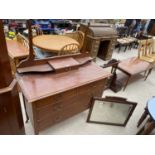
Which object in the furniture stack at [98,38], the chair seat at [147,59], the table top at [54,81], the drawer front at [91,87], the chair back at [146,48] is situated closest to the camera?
the table top at [54,81]

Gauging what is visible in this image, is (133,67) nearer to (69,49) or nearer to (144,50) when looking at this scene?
(144,50)

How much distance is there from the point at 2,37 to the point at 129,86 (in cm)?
311

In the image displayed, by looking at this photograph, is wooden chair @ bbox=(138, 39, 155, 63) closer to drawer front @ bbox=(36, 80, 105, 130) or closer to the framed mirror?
the framed mirror

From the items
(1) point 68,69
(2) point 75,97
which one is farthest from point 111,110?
(1) point 68,69

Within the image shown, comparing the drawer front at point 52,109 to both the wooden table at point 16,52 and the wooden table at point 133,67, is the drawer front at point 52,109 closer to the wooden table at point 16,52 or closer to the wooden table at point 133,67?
the wooden table at point 16,52

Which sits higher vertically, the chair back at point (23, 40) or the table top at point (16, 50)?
the chair back at point (23, 40)

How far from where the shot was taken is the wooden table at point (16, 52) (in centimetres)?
231

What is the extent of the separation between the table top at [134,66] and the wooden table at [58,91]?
125 centimetres

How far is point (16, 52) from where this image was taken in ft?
7.84

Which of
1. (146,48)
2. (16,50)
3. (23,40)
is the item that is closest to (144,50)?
(146,48)

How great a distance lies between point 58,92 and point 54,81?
190mm

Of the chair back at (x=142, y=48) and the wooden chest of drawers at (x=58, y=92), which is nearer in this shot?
the wooden chest of drawers at (x=58, y=92)

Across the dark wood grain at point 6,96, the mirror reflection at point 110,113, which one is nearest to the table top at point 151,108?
the mirror reflection at point 110,113

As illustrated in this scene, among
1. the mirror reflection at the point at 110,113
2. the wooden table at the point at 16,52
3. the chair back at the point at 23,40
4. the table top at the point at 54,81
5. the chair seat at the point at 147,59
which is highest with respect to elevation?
the chair back at the point at 23,40
